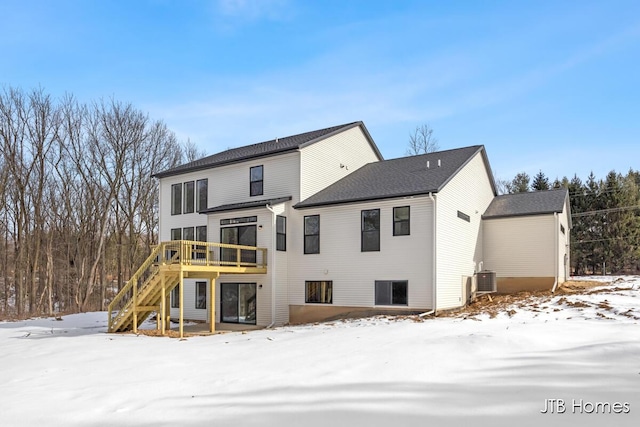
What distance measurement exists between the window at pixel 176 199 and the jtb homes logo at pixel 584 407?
20.1m

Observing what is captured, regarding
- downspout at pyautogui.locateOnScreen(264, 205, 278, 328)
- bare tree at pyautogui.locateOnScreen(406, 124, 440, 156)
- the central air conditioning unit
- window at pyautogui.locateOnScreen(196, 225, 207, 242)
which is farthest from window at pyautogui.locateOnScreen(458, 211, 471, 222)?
bare tree at pyautogui.locateOnScreen(406, 124, 440, 156)

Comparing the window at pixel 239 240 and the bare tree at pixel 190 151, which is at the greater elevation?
the bare tree at pixel 190 151

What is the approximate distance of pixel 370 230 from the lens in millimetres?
17219

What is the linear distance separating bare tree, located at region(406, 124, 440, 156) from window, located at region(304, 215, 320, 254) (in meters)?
Answer: 24.6

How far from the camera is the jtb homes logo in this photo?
5055mm

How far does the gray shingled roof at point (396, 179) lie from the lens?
1702 cm

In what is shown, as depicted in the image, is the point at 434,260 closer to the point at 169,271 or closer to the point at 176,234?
the point at 169,271

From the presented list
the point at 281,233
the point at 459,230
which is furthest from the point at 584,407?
the point at 281,233

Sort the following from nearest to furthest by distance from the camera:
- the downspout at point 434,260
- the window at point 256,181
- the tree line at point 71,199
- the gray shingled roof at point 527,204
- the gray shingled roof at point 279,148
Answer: the downspout at point 434,260 < the gray shingled roof at point 279,148 < the window at point 256,181 < the gray shingled roof at point 527,204 < the tree line at point 71,199

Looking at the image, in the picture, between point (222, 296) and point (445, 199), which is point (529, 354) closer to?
point (445, 199)

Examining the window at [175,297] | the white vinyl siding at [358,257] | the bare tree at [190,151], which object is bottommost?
the window at [175,297]

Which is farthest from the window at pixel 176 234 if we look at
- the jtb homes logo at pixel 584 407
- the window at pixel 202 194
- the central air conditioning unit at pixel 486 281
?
the jtb homes logo at pixel 584 407

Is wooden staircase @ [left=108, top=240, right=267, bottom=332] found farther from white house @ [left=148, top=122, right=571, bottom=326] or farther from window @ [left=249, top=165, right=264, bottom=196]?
window @ [left=249, top=165, right=264, bottom=196]

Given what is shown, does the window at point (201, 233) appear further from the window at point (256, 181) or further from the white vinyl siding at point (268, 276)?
the white vinyl siding at point (268, 276)
